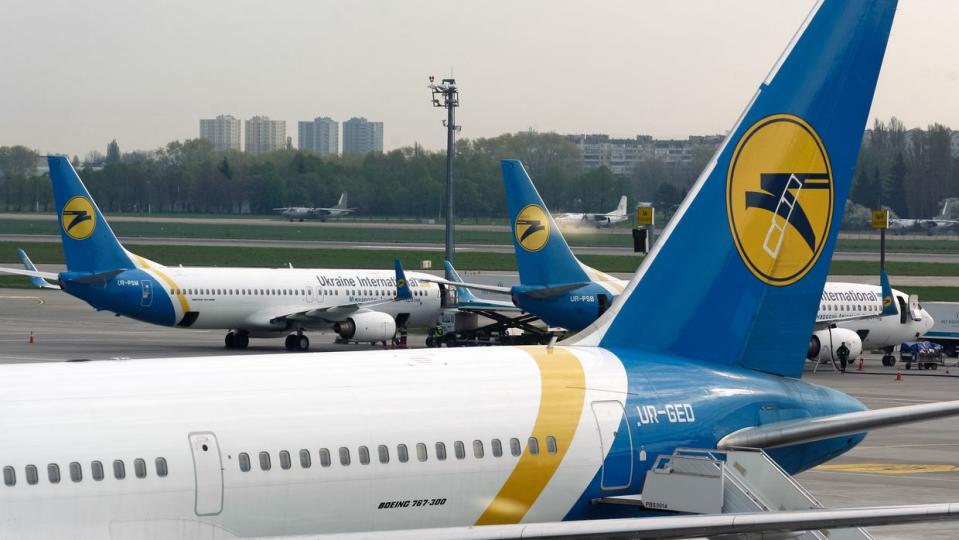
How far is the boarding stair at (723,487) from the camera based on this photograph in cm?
1222

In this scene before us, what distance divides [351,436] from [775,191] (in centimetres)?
551

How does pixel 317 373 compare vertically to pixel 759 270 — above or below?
below

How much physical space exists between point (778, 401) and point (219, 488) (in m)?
6.09

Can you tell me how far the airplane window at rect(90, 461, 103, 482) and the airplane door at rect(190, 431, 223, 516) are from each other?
2.43 ft

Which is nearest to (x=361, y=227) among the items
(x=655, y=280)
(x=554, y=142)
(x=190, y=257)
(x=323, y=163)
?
(x=323, y=163)

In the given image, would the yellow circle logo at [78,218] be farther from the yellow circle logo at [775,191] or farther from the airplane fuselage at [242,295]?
the yellow circle logo at [775,191]

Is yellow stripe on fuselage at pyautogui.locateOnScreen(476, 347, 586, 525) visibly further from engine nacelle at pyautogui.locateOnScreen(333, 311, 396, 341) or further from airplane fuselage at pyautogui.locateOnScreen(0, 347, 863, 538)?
engine nacelle at pyautogui.locateOnScreen(333, 311, 396, 341)

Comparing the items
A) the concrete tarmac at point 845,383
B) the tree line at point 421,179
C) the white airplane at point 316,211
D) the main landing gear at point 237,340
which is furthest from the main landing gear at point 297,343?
the white airplane at point 316,211

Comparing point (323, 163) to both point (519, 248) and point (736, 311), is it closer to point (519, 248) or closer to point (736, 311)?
point (519, 248)

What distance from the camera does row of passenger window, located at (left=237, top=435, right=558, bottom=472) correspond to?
37.3 feet

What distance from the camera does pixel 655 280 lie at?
14.6 m

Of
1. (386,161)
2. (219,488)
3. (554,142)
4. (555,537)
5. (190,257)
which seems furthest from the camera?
(386,161)

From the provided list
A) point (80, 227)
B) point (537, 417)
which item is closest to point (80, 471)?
point (537, 417)

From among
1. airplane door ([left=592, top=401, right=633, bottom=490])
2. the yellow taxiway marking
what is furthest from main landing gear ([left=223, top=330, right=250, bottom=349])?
airplane door ([left=592, top=401, right=633, bottom=490])
